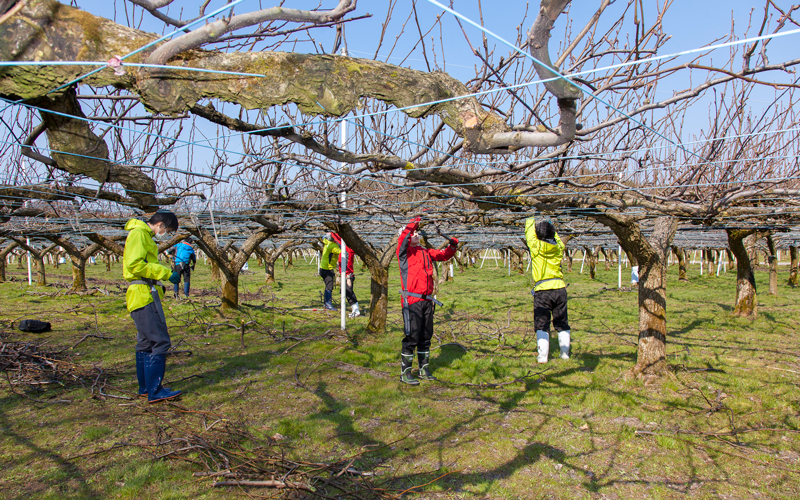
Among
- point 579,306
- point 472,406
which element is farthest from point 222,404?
point 579,306

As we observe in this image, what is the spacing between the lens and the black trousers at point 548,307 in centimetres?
622

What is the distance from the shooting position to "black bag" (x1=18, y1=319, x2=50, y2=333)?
7711mm

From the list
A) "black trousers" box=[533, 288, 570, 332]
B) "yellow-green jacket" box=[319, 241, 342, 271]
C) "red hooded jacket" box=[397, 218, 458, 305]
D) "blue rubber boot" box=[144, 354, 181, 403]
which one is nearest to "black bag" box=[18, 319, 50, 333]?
"blue rubber boot" box=[144, 354, 181, 403]

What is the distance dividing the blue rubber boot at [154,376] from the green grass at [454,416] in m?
0.15

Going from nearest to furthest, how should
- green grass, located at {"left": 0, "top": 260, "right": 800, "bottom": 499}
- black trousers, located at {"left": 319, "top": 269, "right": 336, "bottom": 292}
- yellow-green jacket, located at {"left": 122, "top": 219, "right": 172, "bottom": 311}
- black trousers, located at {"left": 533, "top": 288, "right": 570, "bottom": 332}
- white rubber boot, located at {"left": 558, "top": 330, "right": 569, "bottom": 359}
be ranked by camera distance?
1. green grass, located at {"left": 0, "top": 260, "right": 800, "bottom": 499}
2. yellow-green jacket, located at {"left": 122, "top": 219, "right": 172, "bottom": 311}
3. black trousers, located at {"left": 533, "top": 288, "right": 570, "bottom": 332}
4. white rubber boot, located at {"left": 558, "top": 330, "right": 569, "bottom": 359}
5. black trousers, located at {"left": 319, "top": 269, "right": 336, "bottom": 292}

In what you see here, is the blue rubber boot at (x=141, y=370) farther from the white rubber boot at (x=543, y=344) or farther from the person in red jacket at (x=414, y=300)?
the white rubber boot at (x=543, y=344)

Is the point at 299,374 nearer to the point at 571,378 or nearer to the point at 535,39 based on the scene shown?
the point at 571,378

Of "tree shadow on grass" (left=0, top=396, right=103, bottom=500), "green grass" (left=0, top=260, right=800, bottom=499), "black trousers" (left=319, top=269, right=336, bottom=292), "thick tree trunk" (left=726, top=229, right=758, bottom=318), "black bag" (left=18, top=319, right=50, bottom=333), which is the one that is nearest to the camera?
"tree shadow on grass" (left=0, top=396, right=103, bottom=500)

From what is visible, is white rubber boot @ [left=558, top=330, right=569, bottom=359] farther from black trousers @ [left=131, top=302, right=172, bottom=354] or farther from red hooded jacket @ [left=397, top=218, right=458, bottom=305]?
black trousers @ [left=131, top=302, right=172, bottom=354]

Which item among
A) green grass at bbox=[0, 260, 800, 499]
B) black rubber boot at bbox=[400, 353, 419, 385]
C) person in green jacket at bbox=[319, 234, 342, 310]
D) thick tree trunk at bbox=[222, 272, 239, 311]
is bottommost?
green grass at bbox=[0, 260, 800, 499]

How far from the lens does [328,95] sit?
2131 millimetres

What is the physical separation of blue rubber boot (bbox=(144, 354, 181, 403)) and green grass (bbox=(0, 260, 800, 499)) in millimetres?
151

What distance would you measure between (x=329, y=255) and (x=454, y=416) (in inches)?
266

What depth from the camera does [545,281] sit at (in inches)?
247
